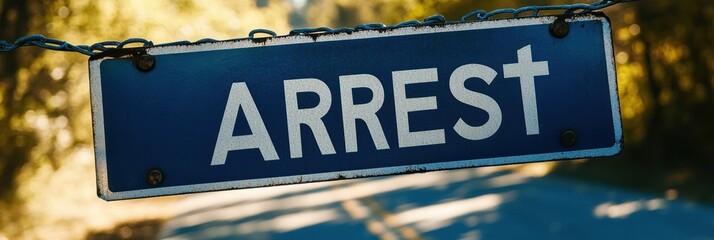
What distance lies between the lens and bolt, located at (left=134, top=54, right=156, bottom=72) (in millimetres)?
2754

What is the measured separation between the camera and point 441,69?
108 inches

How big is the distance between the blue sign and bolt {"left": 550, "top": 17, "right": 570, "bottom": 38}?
0.8 inches

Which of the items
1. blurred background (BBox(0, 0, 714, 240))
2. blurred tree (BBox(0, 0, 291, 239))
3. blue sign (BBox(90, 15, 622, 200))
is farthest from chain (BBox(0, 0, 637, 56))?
blurred tree (BBox(0, 0, 291, 239))

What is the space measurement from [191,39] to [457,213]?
20.2ft

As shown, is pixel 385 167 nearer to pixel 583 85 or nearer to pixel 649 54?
pixel 583 85

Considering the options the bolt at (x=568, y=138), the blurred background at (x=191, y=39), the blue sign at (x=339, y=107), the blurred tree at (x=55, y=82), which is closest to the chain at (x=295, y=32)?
the blue sign at (x=339, y=107)

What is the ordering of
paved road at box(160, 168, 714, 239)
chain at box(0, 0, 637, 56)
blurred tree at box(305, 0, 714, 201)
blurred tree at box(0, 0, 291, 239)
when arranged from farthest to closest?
1. blurred tree at box(305, 0, 714, 201)
2. blurred tree at box(0, 0, 291, 239)
3. paved road at box(160, 168, 714, 239)
4. chain at box(0, 0, 637, 56)

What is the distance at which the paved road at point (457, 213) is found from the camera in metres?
13.5

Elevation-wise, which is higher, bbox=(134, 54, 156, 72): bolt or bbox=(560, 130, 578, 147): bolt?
bbox=(134, 54, 156, 72): bolt

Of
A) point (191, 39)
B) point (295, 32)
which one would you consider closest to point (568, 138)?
point (295, 32)

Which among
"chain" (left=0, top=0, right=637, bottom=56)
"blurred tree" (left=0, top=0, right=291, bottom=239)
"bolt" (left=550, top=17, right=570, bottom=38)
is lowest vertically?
"bolt" (left=550, top=17, right=570, bottom=38)

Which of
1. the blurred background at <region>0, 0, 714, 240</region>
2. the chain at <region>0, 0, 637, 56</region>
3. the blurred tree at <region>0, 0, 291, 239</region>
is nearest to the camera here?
the chain at <region>0, 0, 637, 56</region>

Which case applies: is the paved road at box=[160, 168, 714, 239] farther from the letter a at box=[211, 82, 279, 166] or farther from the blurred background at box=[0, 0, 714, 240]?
the letter a at box=[211, 82, 279, 166]

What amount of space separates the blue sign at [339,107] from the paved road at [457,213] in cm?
998
